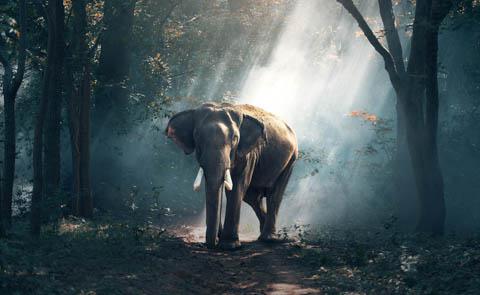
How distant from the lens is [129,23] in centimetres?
2108

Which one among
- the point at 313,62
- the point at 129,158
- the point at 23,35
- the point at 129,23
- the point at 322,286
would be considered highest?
the point at 313,62

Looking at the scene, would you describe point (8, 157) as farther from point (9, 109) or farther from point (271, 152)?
point (271, 152)

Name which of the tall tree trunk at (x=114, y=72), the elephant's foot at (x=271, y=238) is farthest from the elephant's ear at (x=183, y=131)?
the tall tree trunk at (x=114, y=72)

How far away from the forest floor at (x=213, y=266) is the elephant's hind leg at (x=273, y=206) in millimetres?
1928

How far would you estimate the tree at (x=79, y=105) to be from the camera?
53.8 feet

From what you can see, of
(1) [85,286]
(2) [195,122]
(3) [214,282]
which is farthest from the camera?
(2) [195,122]

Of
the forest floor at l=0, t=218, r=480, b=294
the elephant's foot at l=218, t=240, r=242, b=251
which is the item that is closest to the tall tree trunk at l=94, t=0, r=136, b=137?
the elephant's foot at l=218, t=240, r=242, b=251

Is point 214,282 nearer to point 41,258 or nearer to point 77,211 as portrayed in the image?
point 41,258

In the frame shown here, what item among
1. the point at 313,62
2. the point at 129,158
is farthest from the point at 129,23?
the point at 313,62

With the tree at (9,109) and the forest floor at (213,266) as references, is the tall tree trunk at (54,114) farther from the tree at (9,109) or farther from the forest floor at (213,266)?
the forest floor at (213,266)

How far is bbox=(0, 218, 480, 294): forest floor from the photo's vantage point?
951 centimetres

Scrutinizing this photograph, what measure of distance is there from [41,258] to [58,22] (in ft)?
17.4

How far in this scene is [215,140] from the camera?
14.2 metres

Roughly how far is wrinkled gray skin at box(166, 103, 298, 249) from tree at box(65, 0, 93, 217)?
236 cm
